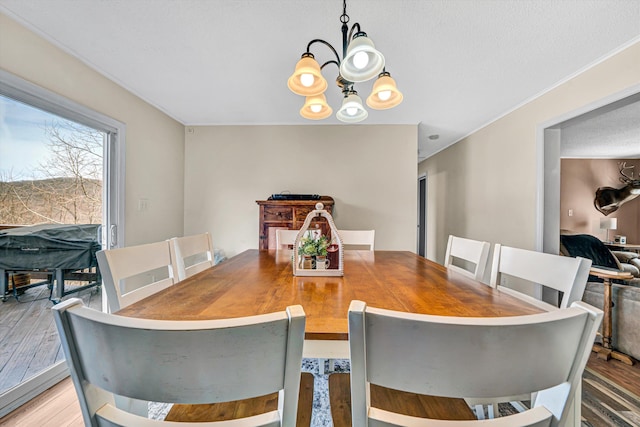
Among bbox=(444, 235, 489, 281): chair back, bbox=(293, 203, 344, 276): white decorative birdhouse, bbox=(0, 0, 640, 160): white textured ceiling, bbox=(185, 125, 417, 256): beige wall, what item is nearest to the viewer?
bbox=(293, 203, 344, 276): white decorative birdhouse

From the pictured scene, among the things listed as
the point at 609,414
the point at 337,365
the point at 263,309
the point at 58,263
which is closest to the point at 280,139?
the point at 58,263

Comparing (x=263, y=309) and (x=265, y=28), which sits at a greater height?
(x=265, y=28)

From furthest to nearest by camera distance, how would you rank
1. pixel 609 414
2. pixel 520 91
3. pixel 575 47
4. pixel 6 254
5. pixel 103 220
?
pixel 520 91 < pixel 103 220 < pixel 575 47 < pixel 6 254 < pixel 609 414

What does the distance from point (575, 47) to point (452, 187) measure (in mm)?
2649

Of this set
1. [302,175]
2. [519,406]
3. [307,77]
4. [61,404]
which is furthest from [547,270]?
[302,175]

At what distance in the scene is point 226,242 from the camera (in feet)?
11.7

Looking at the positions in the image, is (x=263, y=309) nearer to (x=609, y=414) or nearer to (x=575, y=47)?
(x=609, y=414)

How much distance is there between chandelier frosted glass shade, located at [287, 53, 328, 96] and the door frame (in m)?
1.76

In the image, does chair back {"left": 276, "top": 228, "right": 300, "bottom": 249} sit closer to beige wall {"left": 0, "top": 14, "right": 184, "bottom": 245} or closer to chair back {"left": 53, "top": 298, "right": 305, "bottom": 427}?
beige wall {"left": 0, "top": 14, "right": 184, "bottom": 245}

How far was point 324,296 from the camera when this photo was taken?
95 cm

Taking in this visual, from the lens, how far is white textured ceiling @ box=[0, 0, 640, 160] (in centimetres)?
151

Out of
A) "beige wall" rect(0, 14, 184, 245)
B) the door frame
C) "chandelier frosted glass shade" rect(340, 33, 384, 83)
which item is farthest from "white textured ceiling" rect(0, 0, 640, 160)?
"chandelier frosted glass shade" rect(340, 33, 384, 83)

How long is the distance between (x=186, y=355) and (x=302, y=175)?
3220mm

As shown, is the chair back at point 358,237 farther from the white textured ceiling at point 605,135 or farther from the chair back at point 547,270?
the white textured ceiling at point 605,135
